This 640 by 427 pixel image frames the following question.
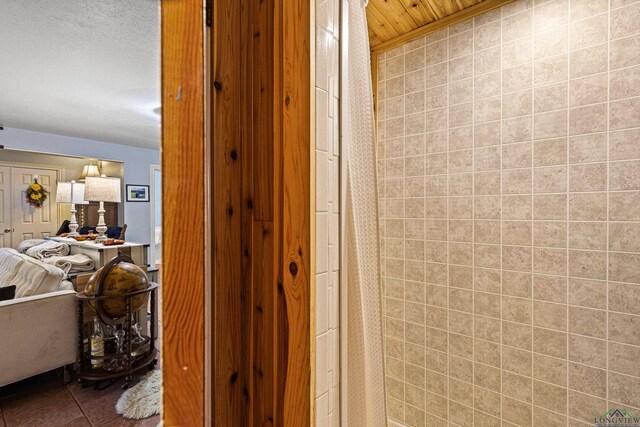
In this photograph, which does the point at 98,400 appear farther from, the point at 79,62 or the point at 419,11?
the point at 419,11

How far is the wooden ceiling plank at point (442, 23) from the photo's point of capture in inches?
60.4

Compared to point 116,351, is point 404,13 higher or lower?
higher

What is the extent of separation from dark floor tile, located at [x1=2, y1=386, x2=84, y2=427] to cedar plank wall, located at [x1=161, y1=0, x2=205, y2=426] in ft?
6.94

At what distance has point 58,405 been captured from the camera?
7.03 feet

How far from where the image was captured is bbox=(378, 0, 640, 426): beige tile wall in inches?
50.0

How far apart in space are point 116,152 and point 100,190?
2894 millimetres

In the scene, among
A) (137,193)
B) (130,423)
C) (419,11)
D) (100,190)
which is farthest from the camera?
(137,193)

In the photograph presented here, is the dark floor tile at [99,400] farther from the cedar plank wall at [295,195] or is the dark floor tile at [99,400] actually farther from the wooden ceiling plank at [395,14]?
the wooden ceiling plank at [395,14]

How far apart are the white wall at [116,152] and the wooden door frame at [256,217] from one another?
19.1ft

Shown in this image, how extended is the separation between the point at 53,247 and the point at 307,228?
4403mm

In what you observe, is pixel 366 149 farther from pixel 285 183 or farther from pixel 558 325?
pixel 558 325

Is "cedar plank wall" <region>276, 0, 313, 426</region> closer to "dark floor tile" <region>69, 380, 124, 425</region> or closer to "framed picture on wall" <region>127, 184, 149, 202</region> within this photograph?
"dark floor tile" <region>69, 380, 124, 425</region>

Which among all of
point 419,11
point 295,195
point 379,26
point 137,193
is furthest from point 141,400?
point 137,193

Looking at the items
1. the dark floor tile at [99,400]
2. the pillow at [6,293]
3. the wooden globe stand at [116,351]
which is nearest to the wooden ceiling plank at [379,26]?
the wooden globe stand at [116,351]
